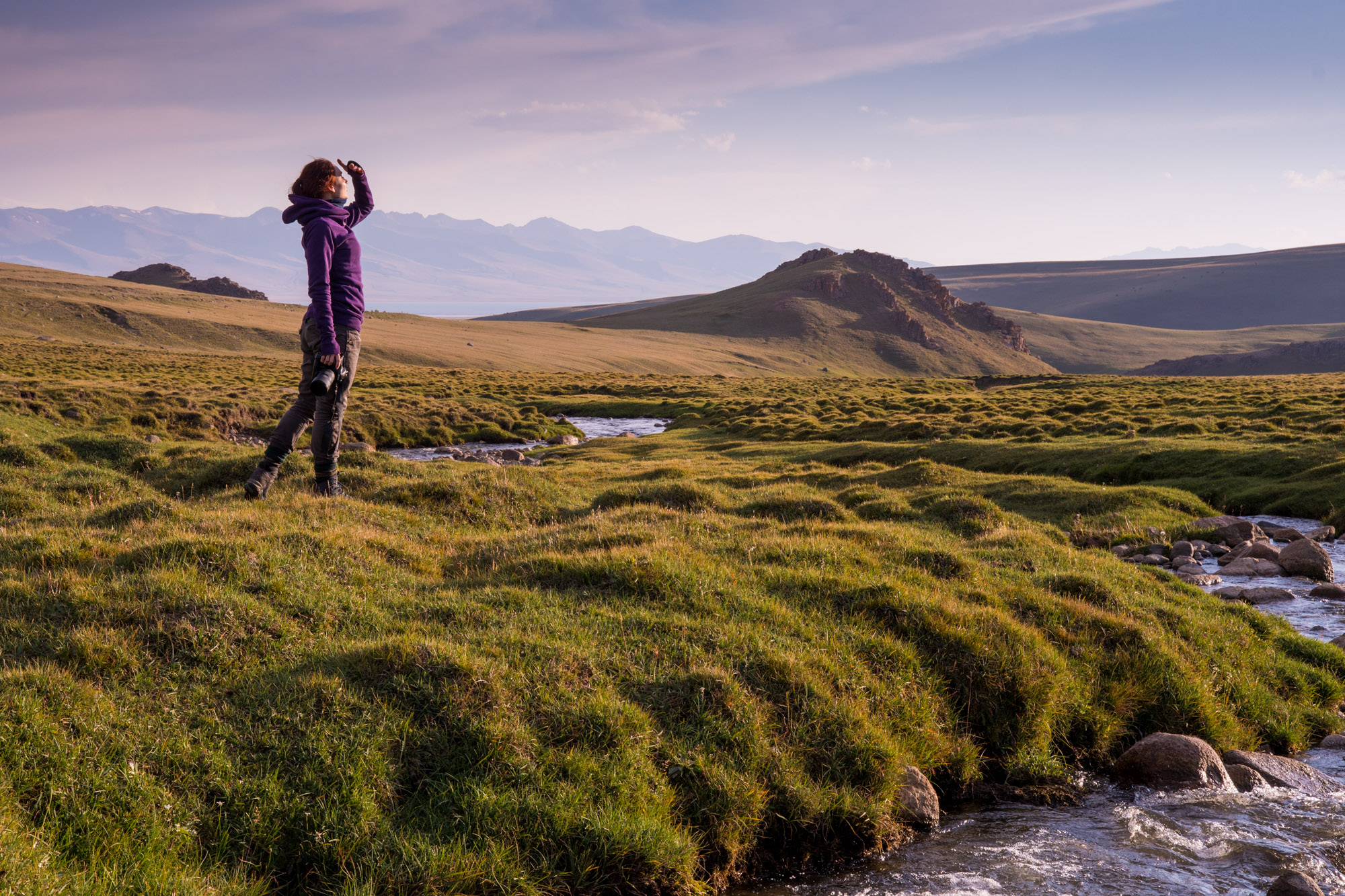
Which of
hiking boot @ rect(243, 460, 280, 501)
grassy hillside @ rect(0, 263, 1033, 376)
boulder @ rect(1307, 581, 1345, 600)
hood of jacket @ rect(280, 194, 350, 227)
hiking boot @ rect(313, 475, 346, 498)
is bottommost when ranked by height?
boulder @ rect(1307, 581, 1345, 600)

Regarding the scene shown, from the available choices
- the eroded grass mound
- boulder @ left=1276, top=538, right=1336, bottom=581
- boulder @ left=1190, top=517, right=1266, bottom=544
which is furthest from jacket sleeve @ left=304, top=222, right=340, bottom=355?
boulder @ left=1190, top=517, right=1266, bottom=544

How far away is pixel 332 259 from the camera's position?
42.1ft

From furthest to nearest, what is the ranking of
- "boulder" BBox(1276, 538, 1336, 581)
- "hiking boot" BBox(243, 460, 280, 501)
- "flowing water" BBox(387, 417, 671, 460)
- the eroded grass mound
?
"flowing water" BBox(387, 417, 671, 460) → "boulder" BBox(1276, 538, 1336, 581) → "hiking boot" BBox(243, 460, 280, 501) → the eroded grass mound

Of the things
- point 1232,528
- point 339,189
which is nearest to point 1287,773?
point 1232,528

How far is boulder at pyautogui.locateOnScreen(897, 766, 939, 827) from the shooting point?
8.04 metres

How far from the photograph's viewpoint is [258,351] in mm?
119062

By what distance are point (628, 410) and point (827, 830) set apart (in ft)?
211

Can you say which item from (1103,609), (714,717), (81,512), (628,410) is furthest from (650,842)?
(628,410)

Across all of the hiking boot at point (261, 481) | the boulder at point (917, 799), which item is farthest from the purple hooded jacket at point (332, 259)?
the boulder at point (917, 799)

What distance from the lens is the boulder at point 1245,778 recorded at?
8.88 metres

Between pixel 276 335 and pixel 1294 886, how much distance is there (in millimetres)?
142688

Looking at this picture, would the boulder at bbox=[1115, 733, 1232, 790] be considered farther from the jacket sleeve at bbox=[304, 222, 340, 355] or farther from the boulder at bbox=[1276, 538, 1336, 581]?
the jacket sleeve at bbox=[304, 222, 340, 355]

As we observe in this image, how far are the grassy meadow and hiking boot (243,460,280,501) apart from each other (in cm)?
27

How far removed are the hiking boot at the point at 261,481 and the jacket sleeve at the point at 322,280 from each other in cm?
247
